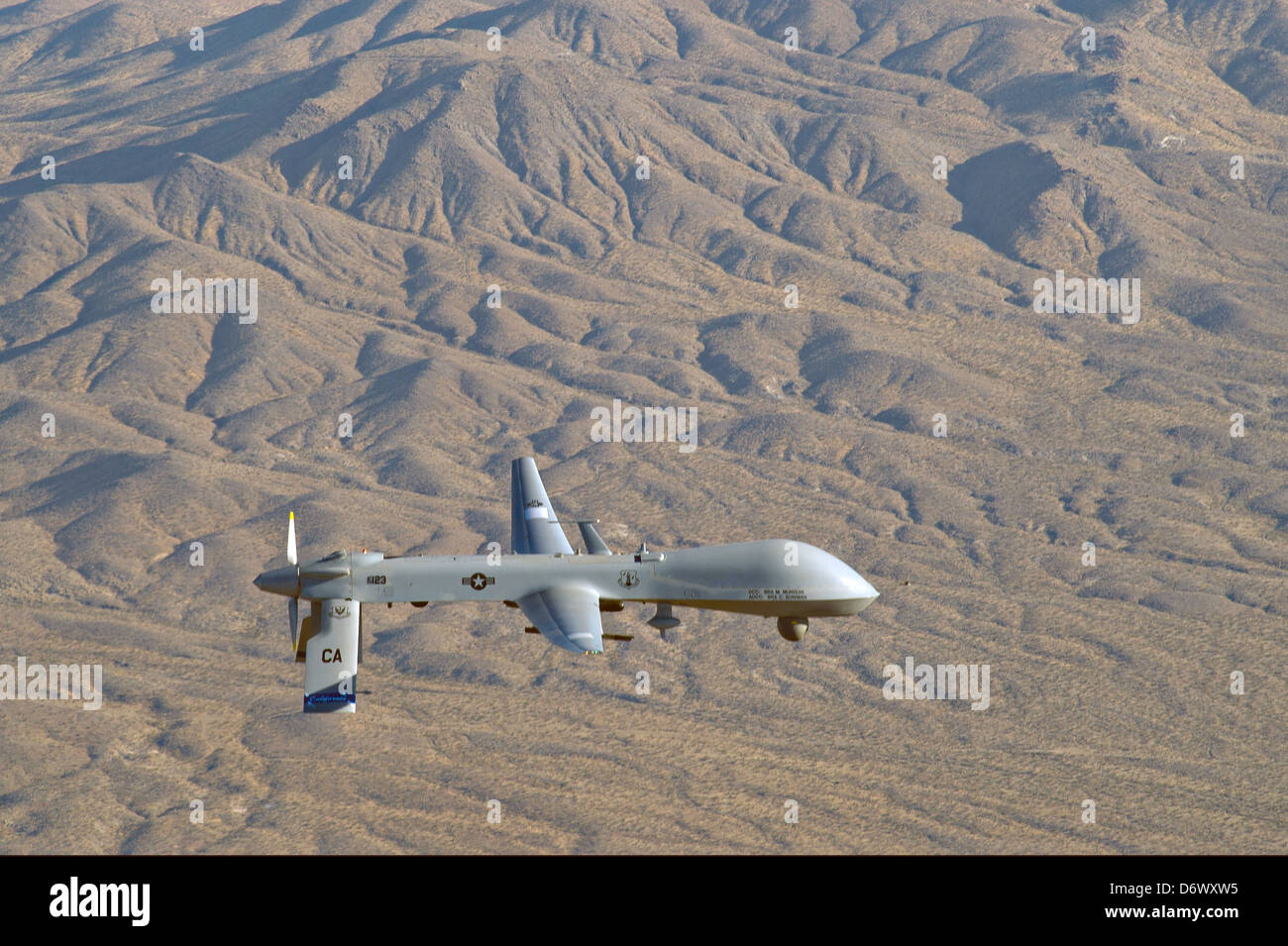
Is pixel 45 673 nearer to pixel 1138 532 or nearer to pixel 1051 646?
pixel 1051 646

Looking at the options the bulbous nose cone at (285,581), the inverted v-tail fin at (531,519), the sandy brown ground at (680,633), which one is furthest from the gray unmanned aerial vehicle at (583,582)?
the sandy brown ground at (680,633)

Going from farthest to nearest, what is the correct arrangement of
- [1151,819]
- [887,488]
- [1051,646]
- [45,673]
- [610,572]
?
1. [887,488]
2. [1051,646]
3. [45,673]
4. [1151,819]
5. [610,572]

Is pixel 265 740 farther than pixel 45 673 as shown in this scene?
No

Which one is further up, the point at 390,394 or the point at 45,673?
the point at 390,394

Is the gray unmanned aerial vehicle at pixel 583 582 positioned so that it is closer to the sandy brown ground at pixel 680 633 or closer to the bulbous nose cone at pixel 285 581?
the bulbous nose cone at pixel 285 581

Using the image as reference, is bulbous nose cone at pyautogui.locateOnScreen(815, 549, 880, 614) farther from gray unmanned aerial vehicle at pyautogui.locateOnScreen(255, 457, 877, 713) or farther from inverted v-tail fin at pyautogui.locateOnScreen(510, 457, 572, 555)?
inverted v-tail fin at pyautogui.locateOnScreen(510, 457, 572, 555)

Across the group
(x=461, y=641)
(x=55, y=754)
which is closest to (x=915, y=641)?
(x=461, y=641)

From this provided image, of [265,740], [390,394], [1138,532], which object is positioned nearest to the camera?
[265,740]
